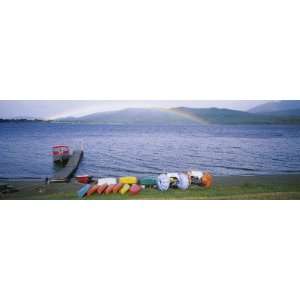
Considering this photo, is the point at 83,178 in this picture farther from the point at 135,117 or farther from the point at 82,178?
the point at 135,117

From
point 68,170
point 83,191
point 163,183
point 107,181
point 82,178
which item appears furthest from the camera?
point 68,170

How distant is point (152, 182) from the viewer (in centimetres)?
632

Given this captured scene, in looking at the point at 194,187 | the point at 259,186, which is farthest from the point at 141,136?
the point at 259,186

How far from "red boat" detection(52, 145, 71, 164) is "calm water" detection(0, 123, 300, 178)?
0.34 feet

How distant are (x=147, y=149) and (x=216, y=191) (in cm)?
175

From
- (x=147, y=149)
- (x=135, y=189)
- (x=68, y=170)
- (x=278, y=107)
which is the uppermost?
(x=278, y=107)

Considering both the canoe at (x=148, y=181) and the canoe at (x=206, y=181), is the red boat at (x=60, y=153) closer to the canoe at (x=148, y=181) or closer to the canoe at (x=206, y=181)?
the canoe at (x=148, y=181)

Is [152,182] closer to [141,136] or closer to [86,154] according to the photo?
[141,136]

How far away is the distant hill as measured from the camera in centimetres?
675

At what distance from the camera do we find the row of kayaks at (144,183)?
19.9 ft

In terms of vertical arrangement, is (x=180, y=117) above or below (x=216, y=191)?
above

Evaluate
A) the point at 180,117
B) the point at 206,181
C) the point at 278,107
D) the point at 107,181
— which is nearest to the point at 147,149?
the point at 180,117

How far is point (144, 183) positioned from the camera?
249 inches
